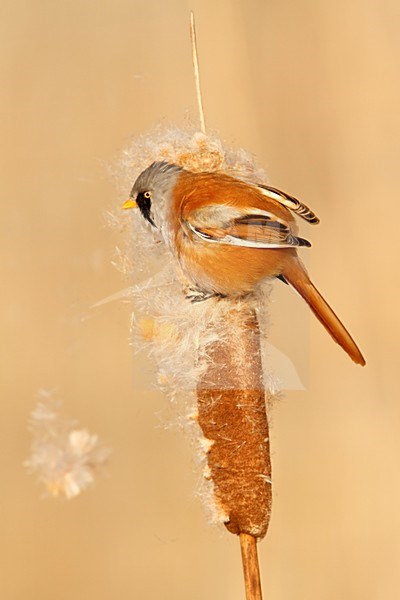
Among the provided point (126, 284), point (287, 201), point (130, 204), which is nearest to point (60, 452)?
point (126, 284)

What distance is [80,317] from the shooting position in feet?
4.16

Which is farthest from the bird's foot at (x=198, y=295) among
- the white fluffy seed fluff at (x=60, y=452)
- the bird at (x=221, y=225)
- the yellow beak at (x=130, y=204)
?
the white fluffy seed fluff at (x=60, y=452)

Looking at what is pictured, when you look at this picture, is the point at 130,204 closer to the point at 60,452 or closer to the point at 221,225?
the point at 221,225

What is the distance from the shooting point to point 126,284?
3.83 ft

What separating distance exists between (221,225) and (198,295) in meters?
0.10

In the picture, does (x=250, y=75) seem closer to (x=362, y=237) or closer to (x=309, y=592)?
(x=362, y=237)

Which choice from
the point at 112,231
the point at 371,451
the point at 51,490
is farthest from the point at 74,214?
the point at 371,451

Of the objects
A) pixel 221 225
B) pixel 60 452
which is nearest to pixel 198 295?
pixel 221 225

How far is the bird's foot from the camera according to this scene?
107 cm

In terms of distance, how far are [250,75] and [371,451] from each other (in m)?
0.71

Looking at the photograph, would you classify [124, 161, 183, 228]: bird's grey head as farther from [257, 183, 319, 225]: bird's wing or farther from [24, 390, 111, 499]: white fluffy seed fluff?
[24, 390, 111, 499]: white fluffy seed fluff

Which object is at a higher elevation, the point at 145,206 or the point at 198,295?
the point at 145,206

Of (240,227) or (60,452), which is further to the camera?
(60,452)

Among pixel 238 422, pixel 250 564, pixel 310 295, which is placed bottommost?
pixel 250 564
